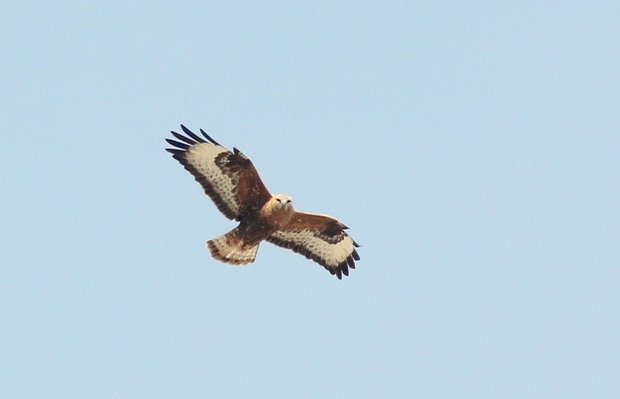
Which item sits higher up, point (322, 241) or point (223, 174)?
point (322, 241)

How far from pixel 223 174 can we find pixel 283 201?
0.97m

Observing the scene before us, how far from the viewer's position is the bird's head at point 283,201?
18.8 meters

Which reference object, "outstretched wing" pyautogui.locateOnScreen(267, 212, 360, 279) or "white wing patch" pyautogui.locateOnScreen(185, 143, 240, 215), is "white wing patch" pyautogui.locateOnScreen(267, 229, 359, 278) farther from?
"white wing patch" pyautogui.locateOnScreen(185, 143, 240, 215)

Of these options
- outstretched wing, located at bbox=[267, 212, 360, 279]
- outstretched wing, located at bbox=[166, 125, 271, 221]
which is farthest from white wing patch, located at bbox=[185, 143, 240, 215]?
outstretched wing, located at bbox=[267, 212, 360, 279]

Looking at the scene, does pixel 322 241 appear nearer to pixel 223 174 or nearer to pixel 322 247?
pixel 322 247

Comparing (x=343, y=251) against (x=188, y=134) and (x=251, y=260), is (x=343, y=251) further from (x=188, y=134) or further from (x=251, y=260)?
(x=188, y=134)

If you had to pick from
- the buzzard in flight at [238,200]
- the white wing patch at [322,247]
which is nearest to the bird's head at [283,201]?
the buzzard in flight at [238,200]

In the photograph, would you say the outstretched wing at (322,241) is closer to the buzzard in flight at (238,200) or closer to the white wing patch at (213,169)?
the buzzard in flight at (238,200)

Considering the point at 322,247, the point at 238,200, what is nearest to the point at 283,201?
the point at 238,200

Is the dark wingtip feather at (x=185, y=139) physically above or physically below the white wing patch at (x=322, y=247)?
below

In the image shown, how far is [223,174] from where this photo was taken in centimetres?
1906

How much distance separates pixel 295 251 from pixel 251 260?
2.56 ft

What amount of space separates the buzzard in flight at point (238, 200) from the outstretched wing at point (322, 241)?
22 millimetres

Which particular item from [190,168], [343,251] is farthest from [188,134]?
[343,251]
